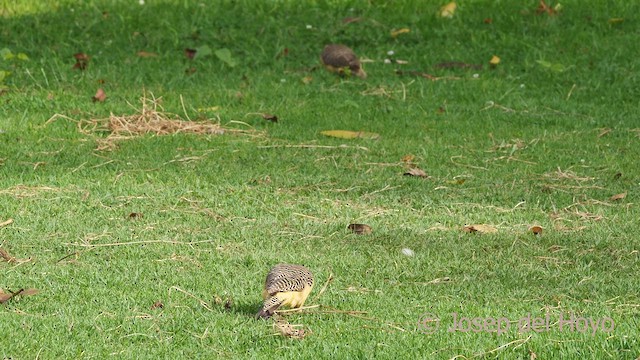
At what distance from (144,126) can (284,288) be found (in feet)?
13.5

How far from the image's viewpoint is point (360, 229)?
606cm

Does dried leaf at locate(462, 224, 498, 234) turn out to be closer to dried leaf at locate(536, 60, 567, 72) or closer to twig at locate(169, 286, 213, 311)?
twig at locate(169, 286, 213, 311)

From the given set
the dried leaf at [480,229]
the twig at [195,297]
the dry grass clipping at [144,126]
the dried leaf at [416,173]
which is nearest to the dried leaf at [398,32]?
the dry grass clipping at [144,126]

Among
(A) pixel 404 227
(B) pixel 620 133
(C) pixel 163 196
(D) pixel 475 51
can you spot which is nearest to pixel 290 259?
(A) pixel 404 227

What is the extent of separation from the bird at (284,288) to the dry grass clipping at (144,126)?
12.3ft

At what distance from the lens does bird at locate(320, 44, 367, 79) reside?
10.0 m

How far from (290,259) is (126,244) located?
35.1 inches

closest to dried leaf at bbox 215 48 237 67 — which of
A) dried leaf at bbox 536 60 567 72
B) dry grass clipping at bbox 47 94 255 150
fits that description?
dry grass clipping at bbox 47 94 255 150

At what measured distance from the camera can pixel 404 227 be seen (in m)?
6.16

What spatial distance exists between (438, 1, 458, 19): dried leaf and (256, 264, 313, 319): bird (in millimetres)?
7184

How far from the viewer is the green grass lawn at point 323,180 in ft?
15.3

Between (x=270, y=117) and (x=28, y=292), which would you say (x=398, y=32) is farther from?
(x=28, y=292)

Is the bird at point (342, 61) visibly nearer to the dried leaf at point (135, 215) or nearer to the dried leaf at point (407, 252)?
the dried leaf at point (135, 215)

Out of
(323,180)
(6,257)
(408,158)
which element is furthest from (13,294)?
(408,158)
